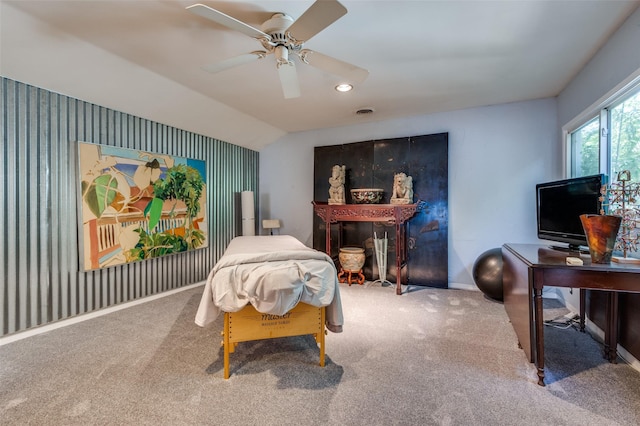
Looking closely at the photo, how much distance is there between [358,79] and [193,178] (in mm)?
2731

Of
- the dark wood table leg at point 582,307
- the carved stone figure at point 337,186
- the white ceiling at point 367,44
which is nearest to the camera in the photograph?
the white ceiling at point 367,44

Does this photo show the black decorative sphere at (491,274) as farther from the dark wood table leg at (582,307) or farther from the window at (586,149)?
the window at (586,149)

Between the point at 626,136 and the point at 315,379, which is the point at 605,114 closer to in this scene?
the point at 626,136

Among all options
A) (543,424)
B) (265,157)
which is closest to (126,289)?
(265,157)

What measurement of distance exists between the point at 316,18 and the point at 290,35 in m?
0.32

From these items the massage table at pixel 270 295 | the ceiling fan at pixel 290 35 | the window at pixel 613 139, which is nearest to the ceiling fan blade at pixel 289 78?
the ceiling fan at pixel 290 35

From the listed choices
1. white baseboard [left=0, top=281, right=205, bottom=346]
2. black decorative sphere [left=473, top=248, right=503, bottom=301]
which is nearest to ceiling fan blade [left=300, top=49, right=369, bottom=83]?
black decorative sphere [left=473, top=248, right=503, bottom=301]

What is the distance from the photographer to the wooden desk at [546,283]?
1562 mm

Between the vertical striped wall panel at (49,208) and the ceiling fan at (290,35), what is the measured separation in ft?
5.54

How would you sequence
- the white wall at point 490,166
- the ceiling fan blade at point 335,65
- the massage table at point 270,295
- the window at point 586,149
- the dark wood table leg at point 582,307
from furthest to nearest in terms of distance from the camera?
the white wall at point 490,166 < the window at point 586,149 < the dark wood table leg at point 582,307 < the ceiling fan blade at point 335,65 < the massage table at point 270,295

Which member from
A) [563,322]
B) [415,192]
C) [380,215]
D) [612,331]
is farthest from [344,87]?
[563,322]

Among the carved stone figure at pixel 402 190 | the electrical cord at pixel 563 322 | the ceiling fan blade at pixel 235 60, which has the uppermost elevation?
the ceiling fan blade at pixel 235 60

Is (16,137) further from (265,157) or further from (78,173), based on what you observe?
(265,157)

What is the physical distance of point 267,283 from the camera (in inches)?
64.8
